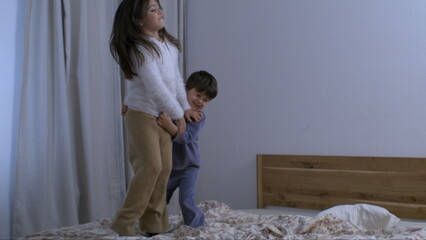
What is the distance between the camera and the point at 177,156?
1862 mm

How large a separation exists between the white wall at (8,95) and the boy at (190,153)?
761 millimetres

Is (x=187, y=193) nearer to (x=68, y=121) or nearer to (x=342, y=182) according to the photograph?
(x=68, y=121)

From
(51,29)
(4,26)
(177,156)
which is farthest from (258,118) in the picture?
(4,26)

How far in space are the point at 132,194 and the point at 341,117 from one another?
1405mm

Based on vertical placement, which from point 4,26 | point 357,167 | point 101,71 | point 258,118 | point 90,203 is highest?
point 4,26

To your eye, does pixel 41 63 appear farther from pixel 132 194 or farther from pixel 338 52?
pixel 338 52

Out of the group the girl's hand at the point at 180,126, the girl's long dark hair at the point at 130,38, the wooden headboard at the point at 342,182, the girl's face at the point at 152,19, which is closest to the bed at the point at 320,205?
the wooden headboard at the point at 342,182

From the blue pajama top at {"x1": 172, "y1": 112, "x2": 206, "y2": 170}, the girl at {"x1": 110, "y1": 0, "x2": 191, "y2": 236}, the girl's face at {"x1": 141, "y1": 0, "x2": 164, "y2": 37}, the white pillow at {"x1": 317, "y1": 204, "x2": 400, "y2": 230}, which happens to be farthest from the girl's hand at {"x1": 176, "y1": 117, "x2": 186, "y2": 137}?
the white pillow at {"x1": 317, "y1": 204, "x2": 400, "y2": 230}

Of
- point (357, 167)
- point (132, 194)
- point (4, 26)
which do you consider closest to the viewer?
point (132, 194)

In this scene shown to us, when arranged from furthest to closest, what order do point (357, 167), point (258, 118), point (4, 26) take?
point (258, 118) → point (357, 167) → point (4, 26)

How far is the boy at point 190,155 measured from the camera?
1821mm

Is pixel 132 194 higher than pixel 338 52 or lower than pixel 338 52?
lower

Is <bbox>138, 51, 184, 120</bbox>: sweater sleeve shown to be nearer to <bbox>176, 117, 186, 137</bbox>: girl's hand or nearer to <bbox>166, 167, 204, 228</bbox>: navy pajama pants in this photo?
<bbox>176, 117, 186, 137</bbox>: girl's hand

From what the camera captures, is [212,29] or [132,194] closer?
[132,194]
